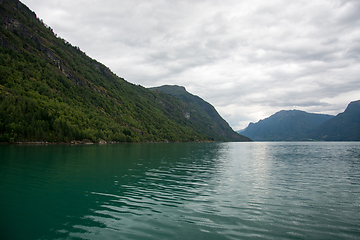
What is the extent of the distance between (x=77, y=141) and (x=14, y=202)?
146 meters

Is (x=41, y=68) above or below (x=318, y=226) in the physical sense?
above

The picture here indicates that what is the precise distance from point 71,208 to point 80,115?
18743cm

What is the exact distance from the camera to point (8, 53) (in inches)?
7087

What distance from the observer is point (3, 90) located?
444 ft

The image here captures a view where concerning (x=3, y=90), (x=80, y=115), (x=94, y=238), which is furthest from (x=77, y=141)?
(x=94, y=238)

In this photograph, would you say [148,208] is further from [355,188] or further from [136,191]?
[355,188]

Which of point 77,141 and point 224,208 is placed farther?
point 77,141

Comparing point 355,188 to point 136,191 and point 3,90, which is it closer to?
point 136,191

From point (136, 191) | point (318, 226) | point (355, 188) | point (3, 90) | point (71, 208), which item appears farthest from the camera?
point (3, 90)

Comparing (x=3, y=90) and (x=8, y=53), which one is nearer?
(x=3, y=90)

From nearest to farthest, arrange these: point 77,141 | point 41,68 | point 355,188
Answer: point 355,188 < point 77,141 < point 41,68

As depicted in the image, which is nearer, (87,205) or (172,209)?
(172,209)

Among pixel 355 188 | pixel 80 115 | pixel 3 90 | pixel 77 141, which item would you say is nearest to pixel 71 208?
pixel 355 188

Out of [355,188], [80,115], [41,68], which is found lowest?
[355,188]
